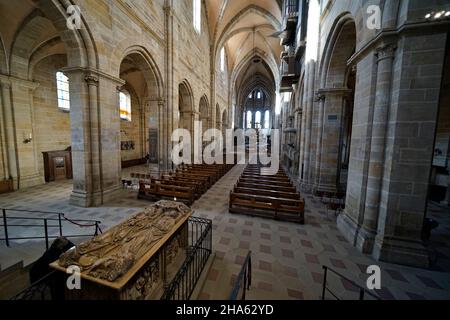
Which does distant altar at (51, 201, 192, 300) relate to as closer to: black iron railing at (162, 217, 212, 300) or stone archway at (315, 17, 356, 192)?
black iron railing at (162, 217, 212, 300)

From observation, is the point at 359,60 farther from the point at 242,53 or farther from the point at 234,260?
the point at 242,53

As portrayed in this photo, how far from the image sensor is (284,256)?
12.7ft

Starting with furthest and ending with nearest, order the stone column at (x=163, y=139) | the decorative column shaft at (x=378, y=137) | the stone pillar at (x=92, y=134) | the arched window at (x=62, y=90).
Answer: the stone column at (x=163, y=139), the arched window at (x=62, y=90), the stone pillar at (x=92, y=134), the decorative column shaft at (x=378, y=137)

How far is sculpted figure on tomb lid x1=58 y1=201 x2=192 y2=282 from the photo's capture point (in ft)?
6.77

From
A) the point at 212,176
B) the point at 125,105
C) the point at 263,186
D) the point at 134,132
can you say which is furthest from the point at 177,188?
the point at 125,105

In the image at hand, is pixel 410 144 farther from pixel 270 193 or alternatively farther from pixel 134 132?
pixel 134 132

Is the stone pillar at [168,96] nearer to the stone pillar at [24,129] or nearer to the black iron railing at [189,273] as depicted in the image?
the stone pillar at [24,129]

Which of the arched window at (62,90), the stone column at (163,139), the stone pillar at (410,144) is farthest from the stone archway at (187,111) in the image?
the stone pillar at (410,144)

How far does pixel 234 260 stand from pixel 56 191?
27.3 ft

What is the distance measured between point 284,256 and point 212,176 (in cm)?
617

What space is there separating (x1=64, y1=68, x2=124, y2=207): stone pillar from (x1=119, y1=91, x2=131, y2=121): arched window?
8279 millimetres

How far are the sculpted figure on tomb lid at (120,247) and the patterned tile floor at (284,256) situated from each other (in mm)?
1242

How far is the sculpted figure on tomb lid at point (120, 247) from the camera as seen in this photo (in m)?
2.06

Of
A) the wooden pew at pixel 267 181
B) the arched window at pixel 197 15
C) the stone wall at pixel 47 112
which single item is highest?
the arched window at pixel 197 15
